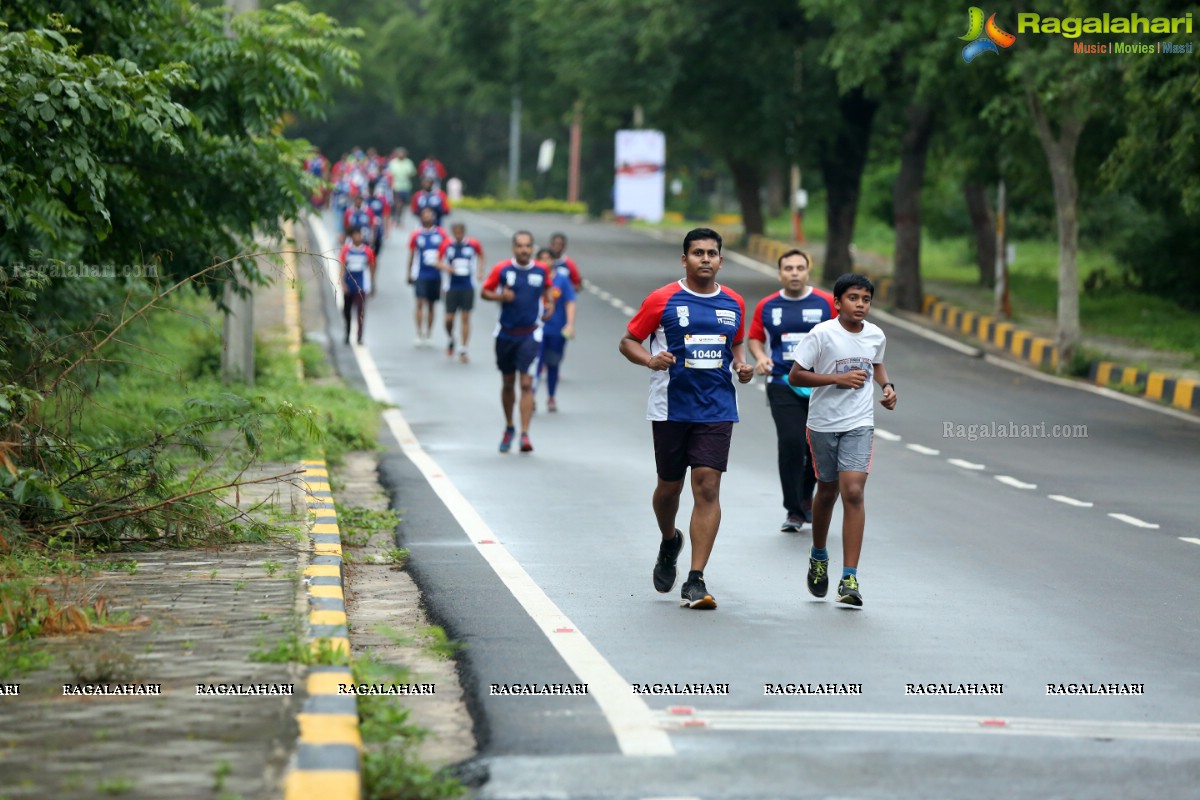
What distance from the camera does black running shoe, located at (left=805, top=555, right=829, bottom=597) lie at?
9445 mm

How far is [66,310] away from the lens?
16688 mm

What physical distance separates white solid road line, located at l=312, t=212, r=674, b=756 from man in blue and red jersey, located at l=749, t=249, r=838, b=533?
6.58ft

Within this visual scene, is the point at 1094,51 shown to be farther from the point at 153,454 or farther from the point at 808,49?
the point at 153,454

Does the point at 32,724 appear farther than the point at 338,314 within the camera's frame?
No

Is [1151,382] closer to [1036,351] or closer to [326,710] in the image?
[1036,351]

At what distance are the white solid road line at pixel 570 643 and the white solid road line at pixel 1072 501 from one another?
449cm

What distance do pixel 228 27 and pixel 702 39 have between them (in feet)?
67.5

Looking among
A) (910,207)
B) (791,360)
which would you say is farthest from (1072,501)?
(910,207)

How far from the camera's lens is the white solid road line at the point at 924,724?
6723 mm

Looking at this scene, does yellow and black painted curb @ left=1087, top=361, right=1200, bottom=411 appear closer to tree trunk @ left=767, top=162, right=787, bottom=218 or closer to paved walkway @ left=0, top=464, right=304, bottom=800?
paved walkway @ left=0, top=464, right=304, bottom=800

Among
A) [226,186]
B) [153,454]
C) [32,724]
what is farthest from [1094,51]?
[32,724]

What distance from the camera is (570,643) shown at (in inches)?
322

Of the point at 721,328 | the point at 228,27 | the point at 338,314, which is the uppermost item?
the point at 228,27

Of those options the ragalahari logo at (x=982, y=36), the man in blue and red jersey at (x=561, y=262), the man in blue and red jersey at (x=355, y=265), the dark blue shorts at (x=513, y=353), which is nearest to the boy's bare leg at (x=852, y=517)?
the dark blue shorts at (x=513, y=353)
